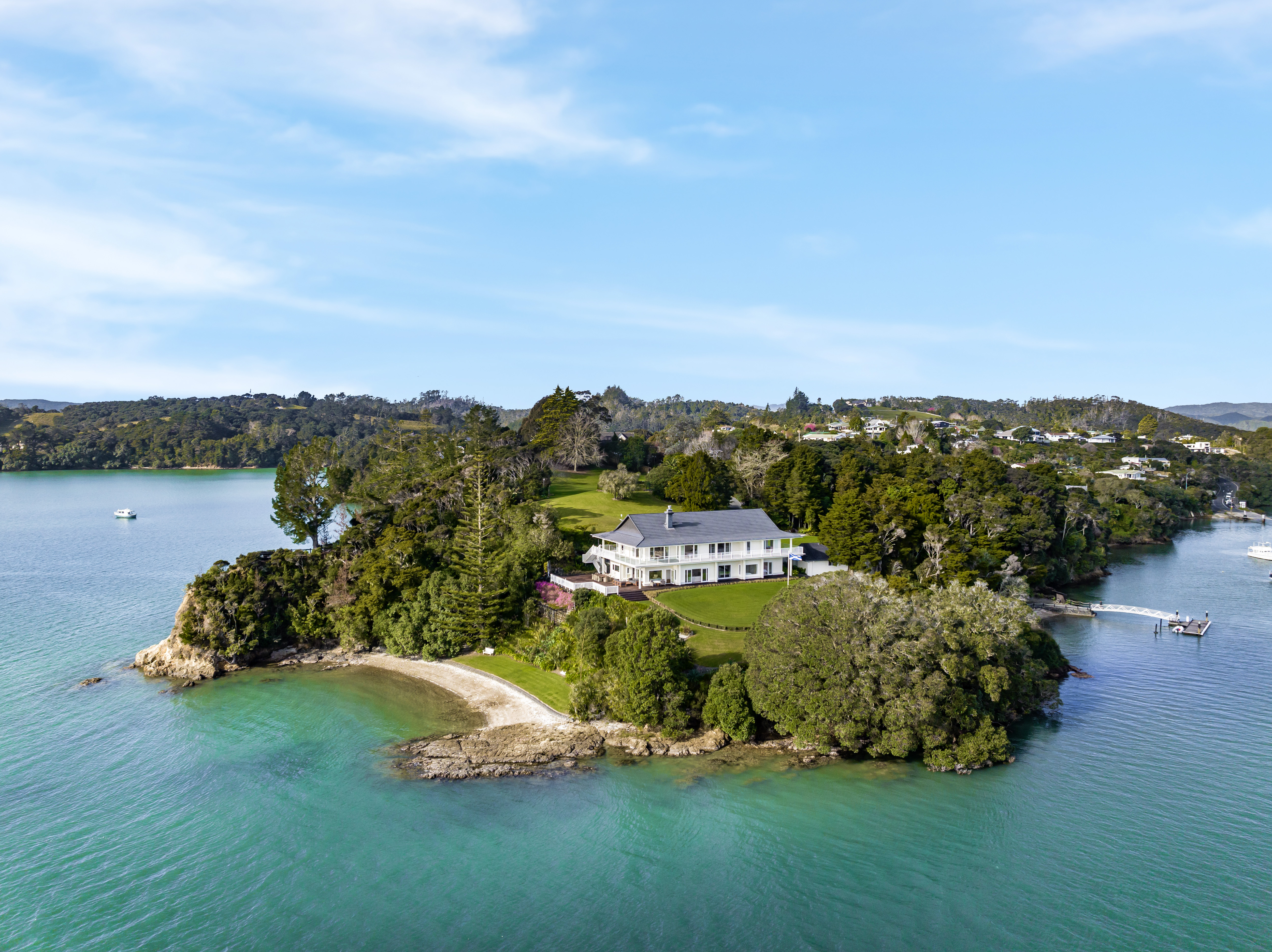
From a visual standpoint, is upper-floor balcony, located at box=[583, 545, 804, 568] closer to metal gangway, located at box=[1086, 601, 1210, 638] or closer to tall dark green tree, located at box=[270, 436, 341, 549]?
tall dark green tree, located at box=[270, 436, 341, 549]

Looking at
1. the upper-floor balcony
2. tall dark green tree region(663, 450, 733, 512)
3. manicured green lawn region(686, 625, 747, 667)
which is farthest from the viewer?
tall dark green tree region(663, 450, 733, 512)

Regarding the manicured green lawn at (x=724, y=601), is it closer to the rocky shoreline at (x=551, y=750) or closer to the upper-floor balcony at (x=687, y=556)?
the upper-floor balcony at (x=687, y=556)

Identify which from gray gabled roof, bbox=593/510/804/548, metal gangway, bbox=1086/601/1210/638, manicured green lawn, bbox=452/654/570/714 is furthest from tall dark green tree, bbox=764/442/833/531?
manicured green lawn, bbox=452/654/570/714

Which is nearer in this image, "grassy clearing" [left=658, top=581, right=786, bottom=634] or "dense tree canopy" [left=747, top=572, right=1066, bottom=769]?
"dense tree canopy" [left=747, top=572, right=1066, bottom=769]

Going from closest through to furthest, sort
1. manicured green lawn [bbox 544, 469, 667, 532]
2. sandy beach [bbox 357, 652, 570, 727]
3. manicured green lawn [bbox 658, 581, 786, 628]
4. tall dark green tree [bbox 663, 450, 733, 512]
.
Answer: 1. sandy beach [bbox 357, 652, 570, 727]
2. manicured green lawn [bbox 658, 581, 786, 628]
3. manicured green lawn [bbox 544, 469, 667, 532]
4. tall dark green tree [bbox 663, 450, 733, 512]

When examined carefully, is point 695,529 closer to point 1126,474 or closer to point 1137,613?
point 1137,613

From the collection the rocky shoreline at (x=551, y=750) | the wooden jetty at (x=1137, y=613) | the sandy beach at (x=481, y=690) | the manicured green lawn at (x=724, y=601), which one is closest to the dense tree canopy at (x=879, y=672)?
the rocky shoreline at (x=551, y=750)

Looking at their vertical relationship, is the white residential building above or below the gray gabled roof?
above
